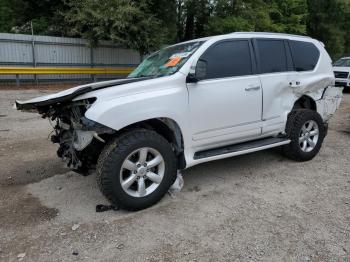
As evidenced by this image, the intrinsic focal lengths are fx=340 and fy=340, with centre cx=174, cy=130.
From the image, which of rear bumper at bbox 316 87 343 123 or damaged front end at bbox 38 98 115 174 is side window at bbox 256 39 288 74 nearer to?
rear bumper at bbox 316 87 343 123

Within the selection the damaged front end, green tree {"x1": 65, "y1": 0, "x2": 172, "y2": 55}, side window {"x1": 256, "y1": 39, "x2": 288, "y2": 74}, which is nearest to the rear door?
side window {"x1": 256, "y1": 39, "x2": 288, "y2": 74}

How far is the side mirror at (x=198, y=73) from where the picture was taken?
153 inches

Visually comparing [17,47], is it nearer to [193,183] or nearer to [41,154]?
[41,154]

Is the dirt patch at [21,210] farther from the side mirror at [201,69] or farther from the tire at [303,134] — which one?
the tire at [303,134]

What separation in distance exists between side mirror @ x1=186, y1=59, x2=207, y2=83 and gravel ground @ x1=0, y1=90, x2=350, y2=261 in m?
1.37

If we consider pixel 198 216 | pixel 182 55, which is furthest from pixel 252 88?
pixel 198 216

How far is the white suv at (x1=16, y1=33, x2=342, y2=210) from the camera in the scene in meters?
3.49

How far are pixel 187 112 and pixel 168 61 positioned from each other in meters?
0.86

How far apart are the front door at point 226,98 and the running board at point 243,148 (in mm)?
83

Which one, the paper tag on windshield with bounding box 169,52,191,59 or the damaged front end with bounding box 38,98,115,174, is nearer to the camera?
the damaged front end with bounding box 38,98,115,174

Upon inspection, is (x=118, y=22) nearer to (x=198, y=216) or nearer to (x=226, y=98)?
(x=226, y=98)

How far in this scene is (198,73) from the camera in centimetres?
394

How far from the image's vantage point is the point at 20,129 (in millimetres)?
7332

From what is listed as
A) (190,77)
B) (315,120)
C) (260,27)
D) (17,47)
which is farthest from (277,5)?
(190,77)
